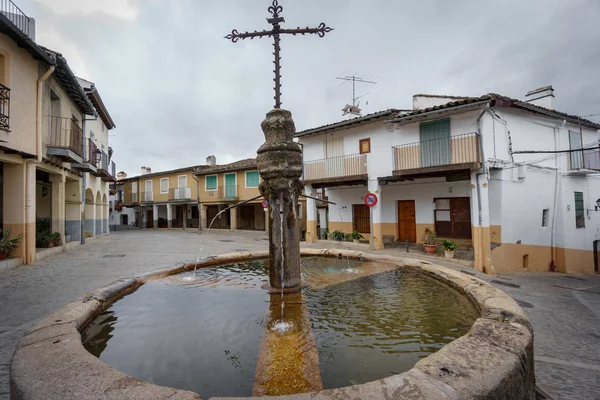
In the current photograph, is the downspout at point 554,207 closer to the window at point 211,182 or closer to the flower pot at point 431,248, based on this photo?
the flower pot at point 431,248

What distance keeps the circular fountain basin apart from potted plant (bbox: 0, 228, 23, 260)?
753cm

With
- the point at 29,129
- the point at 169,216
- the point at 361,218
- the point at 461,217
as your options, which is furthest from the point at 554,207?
the point at 169,216

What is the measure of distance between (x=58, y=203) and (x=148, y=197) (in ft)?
80.8

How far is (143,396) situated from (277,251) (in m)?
3.00

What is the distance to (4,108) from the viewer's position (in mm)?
9039

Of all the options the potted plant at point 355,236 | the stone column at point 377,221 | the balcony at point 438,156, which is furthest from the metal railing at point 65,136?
the balcony at point 438,156

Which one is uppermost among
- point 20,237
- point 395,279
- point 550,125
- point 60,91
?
point 60,91

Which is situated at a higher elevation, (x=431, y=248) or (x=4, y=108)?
(x=4, y=108)

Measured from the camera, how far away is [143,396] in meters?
1.72

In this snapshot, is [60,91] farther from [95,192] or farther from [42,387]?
[42,387]

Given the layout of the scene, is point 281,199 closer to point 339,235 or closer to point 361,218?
point 339,235

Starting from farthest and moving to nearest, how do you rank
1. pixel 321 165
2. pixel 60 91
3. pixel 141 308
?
pixel 321 165, pixel 60 91, pixel 141 308

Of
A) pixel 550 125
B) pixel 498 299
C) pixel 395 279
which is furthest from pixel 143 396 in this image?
pixel 550 125

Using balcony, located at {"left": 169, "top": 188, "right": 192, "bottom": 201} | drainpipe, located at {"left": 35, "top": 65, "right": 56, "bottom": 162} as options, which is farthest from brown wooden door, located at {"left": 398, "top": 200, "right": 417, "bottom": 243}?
balcony, located at {"left": 169, "top": 188, "right": 192, "bottom": 201}
